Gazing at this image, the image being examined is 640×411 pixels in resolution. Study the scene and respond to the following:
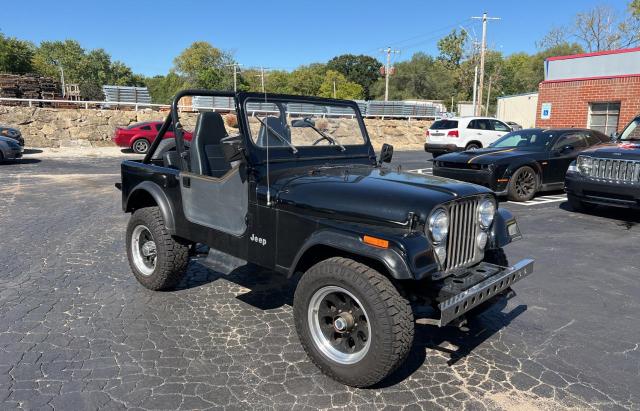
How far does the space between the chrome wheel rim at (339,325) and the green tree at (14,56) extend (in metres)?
59.4

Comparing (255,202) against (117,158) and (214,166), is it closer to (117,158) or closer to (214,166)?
(214,166)

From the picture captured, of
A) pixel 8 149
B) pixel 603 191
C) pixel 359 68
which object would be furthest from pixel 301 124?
pixel 359 68

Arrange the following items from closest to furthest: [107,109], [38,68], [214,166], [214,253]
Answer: [214,253] < [214,166] < [107,109] < [38,68]

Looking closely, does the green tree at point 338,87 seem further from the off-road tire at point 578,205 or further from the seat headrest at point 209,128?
the seat headrest at point 209,128

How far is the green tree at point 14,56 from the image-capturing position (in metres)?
51.1

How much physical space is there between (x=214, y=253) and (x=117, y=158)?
54.9ft

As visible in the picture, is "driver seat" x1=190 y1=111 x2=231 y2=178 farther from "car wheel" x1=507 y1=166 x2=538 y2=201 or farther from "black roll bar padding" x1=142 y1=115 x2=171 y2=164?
"car wheel" x1=507 y1=166 x2=538 y2=201

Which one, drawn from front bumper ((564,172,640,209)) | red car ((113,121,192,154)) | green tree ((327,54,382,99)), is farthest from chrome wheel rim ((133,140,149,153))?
green tree ((327,54,382,99))

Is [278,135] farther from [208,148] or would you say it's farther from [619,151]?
[619,151]

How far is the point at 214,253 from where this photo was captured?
4020 mm

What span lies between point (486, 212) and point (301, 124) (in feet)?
5.52

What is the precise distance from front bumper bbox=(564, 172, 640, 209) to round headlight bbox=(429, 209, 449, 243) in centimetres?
561

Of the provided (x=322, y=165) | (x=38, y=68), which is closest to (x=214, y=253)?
(x=322, y=165)

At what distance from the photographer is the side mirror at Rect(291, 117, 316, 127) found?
4098 mm
